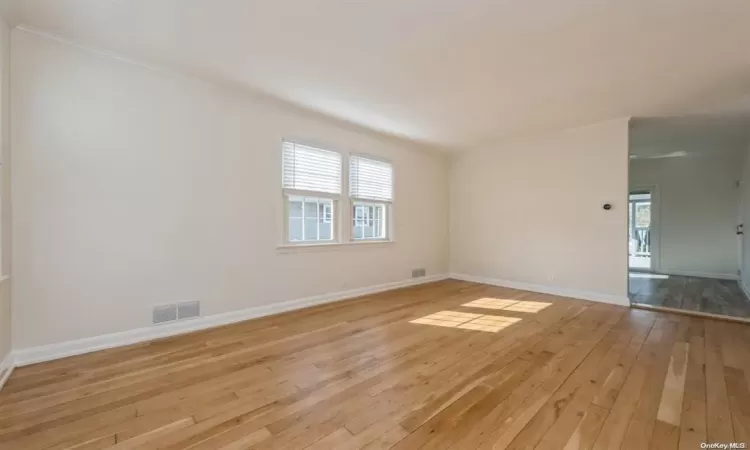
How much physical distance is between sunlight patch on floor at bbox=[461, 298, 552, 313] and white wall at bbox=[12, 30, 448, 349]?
2.17 metres

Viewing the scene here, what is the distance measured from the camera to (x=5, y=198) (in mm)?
2336

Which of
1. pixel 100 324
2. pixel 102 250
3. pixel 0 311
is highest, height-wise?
pixel 102 250

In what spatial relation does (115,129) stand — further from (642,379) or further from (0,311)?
(642,379)

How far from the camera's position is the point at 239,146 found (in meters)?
3.63

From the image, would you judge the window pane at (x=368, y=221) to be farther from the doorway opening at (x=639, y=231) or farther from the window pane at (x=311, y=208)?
the doorway opening at (x=639, y=231)

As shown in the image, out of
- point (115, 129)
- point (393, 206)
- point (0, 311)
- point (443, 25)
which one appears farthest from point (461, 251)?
point (0, 311)

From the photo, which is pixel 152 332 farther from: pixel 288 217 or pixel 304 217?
pixel 304 217

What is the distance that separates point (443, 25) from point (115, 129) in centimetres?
278

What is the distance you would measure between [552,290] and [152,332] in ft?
16.9

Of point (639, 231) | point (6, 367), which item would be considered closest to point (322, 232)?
point (6, 367)

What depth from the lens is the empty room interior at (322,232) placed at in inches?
74.4

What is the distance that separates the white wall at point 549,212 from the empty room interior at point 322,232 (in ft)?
0.13

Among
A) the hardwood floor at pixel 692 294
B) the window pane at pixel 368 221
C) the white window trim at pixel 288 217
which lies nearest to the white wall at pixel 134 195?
the white window trim at pixel 288 217

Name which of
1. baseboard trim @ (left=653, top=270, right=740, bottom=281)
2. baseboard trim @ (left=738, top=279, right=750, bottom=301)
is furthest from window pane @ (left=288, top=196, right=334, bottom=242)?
baseboard trim @ (left=653, top=270, right=740, bottom=281)
